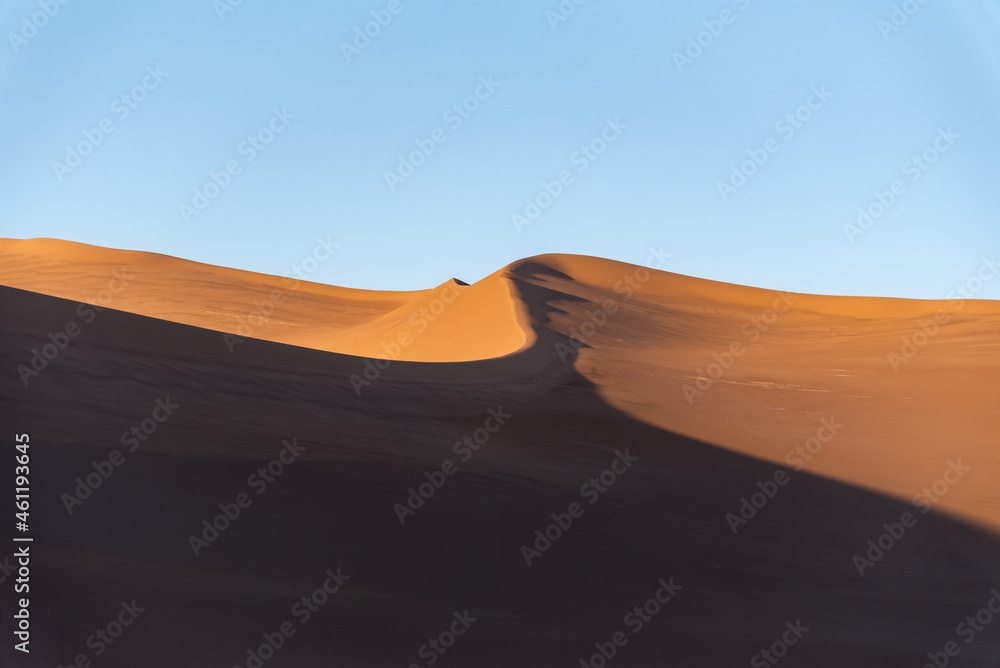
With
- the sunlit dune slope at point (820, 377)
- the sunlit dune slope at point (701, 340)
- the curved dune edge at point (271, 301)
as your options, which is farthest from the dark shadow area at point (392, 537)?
the curved dune edge at point (271, 301)

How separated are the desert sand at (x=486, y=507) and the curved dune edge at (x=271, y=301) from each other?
5.88 m

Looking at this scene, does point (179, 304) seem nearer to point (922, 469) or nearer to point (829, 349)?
point (829, 349)

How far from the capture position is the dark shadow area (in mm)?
3666

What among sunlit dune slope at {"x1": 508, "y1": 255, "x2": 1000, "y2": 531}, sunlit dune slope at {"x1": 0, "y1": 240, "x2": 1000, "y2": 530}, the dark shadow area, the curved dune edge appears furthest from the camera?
the curved dune edge

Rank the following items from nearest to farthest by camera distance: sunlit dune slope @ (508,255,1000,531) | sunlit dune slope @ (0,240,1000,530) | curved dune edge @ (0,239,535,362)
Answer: sunlit dune slope @ (508,255,1000,531) → sunlit dune slope @ (0,240,1000,530) → curved dune edge @ (0,239,535,362)

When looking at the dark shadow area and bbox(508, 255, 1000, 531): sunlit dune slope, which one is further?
bbox(508, 255, 1000, 531): sunlit dune slope

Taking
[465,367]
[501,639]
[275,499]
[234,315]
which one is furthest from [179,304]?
[501,639]

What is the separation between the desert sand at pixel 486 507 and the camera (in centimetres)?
376

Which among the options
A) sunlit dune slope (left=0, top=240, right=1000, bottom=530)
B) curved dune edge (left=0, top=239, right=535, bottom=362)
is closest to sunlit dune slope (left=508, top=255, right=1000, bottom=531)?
sunlit dune slope (left=0, top=240, right=1000, bottom=530)

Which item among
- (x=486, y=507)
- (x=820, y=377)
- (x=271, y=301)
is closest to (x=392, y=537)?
(x=486, y=507)

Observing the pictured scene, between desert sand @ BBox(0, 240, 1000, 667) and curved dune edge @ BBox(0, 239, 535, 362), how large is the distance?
19.3ft

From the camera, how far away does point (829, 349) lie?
12742 mm

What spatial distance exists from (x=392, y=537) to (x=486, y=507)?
777 millimetres

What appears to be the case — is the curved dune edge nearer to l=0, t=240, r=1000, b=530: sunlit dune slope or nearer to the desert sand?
l=0, t=240, r=1000, b=530: sunlit dune slope
